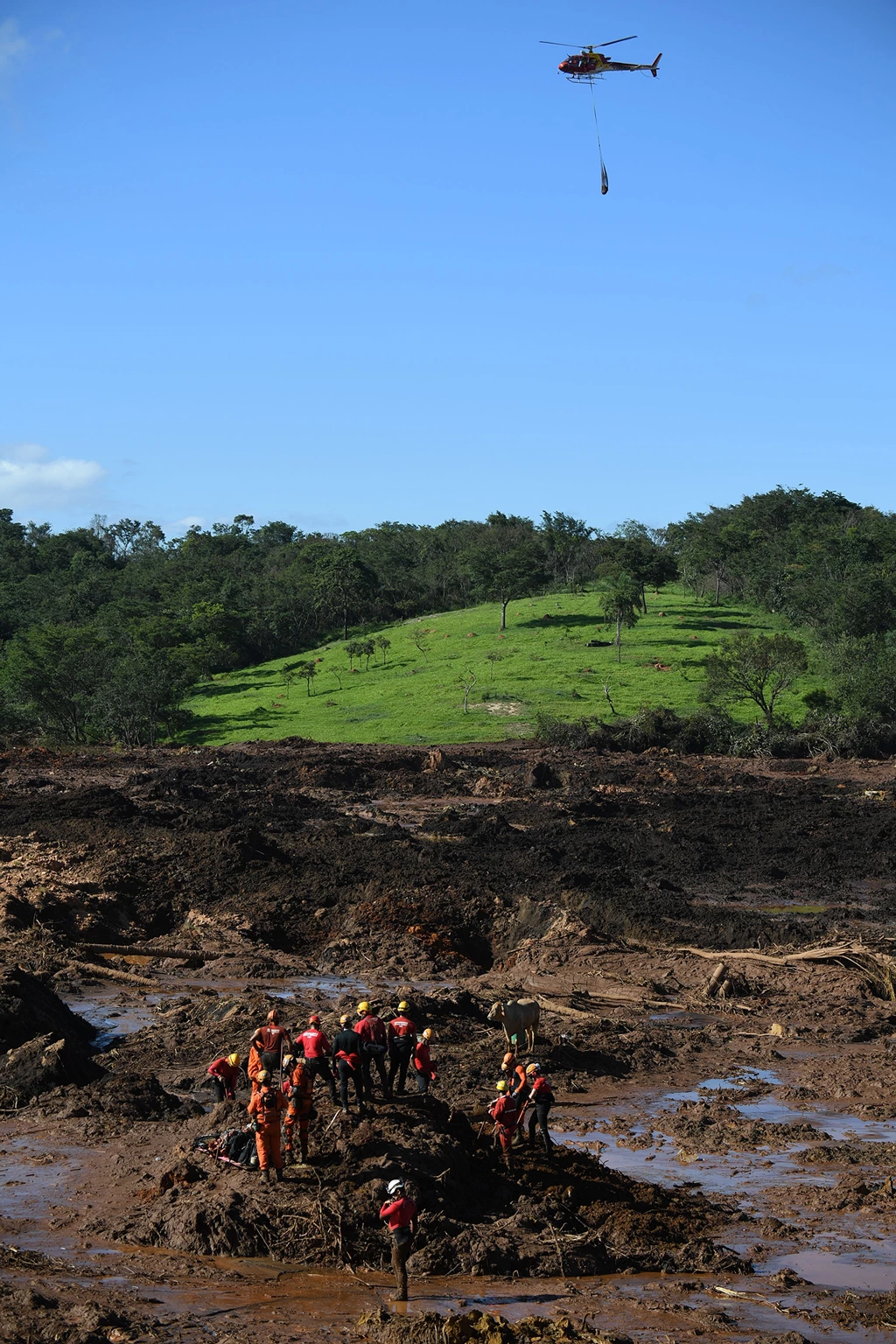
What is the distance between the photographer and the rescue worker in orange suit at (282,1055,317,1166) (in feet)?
38.3

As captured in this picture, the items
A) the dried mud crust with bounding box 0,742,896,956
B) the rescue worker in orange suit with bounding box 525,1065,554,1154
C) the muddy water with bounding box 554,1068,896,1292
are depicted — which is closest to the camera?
the muddy water with bounding box 554,1068,896,1292

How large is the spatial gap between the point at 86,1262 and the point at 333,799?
31.8 meters

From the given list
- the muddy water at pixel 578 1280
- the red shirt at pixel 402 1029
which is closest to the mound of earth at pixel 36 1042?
the muddy water at pixel 578 1280

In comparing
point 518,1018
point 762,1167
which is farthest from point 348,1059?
point 762,1167

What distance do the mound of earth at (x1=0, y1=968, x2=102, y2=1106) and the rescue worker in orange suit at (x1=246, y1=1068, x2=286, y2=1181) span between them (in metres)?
4.65

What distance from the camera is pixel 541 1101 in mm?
12414

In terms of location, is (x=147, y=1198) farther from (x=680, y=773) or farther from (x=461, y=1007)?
(x=680, y=773)

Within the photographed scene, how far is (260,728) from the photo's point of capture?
204 ft

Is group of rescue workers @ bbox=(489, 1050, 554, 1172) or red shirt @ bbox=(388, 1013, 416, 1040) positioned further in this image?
red shirt @ bbox=(388, 1013, 416, 1040)

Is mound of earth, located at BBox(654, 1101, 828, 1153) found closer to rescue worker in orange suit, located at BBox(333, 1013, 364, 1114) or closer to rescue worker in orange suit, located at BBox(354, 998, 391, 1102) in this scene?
rescue worker in orange suit, located at BBox(354, 998, 391, 1102)

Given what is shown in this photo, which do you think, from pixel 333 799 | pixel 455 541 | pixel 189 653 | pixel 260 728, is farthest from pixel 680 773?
pixel 455 541

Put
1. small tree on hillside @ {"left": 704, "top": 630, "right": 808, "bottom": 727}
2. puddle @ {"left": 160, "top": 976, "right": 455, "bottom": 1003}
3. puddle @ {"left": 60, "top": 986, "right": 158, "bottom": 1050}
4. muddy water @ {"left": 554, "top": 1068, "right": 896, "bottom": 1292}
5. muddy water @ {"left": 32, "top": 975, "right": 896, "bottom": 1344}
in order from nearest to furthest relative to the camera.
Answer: muddy water @ {"left": 32, "top": 975, "right": 896, "bottom": 1344}, muddy water @ {"left": 554, "top": 1068, "right": 896, "bottom": 1292}, puddle @ {"left": 60, "top": 986, "right": 158, "bottom": 1050}, puddle @ {"left": 160, "top": 976, "right": 455, "bottom": 1003}, small tree on hillside @ {"left": 704, "top": 630, "right": 808, "bottom": 727}

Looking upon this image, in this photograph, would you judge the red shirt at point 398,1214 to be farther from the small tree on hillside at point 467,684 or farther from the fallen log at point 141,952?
the small tree on hillside at point 467,684

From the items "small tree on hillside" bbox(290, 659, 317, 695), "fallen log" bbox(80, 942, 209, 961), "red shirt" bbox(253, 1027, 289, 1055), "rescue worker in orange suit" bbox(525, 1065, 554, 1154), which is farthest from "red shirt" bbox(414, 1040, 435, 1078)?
"small tree on hillside" bbox(290, 659, 317, 695)
